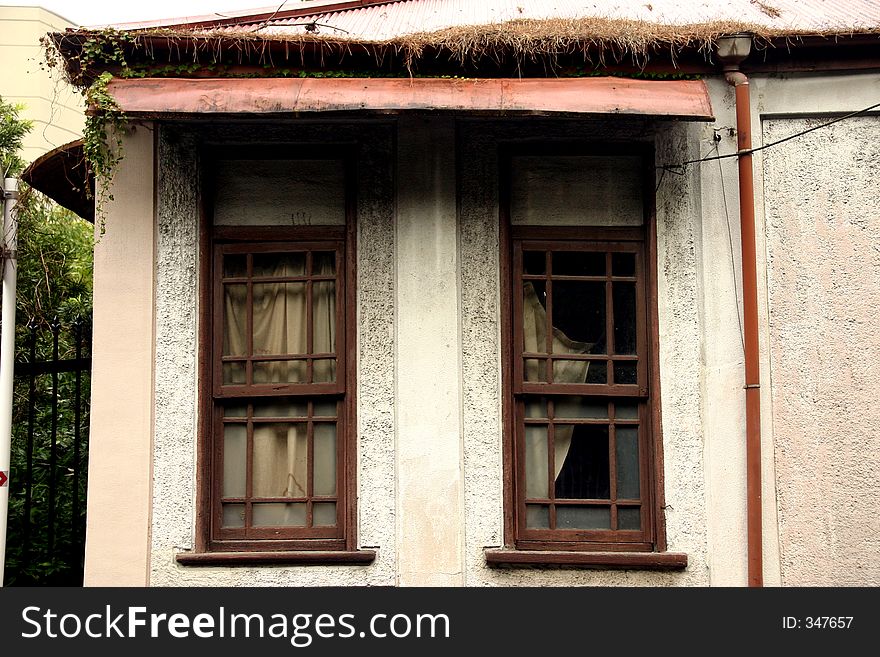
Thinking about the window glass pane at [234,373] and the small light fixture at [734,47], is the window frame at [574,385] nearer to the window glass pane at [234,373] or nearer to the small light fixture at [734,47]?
the small light fixture at [734,47]

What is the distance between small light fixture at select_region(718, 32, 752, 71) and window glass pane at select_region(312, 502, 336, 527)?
12.8 ft

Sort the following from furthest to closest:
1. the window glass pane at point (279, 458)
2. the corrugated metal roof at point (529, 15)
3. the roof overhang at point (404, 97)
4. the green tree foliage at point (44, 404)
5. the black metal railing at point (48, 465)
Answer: the green tree foliage at point (44, 404), the black metal railing at point (48, 465), the corrugated metal roof at point (529, 15), the window glass pane at point (279, 458), the roof overhang at point (404, 97)

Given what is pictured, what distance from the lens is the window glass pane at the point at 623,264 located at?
23.3 feet

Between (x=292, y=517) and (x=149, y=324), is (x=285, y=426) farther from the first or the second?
(x=149, y=324)

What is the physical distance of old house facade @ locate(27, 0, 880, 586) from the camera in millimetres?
6695

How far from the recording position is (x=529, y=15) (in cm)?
766

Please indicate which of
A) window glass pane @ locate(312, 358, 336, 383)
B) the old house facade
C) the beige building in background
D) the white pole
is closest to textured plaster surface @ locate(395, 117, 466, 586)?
the old house facade

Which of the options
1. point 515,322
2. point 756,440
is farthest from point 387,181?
point 756,440

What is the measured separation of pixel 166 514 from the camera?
6.80 metres

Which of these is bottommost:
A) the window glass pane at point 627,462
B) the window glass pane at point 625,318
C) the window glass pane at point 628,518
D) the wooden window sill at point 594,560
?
the wooden window sill at point 594,560

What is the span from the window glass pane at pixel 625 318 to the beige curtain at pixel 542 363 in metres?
0.21

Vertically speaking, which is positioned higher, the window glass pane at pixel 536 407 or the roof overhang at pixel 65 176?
the roof overhang at pixel 65 176

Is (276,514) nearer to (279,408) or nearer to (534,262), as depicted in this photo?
(279,408)

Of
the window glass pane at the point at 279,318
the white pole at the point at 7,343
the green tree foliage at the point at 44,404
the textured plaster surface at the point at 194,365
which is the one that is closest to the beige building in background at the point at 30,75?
the green tree foliage at the point at 44,404
